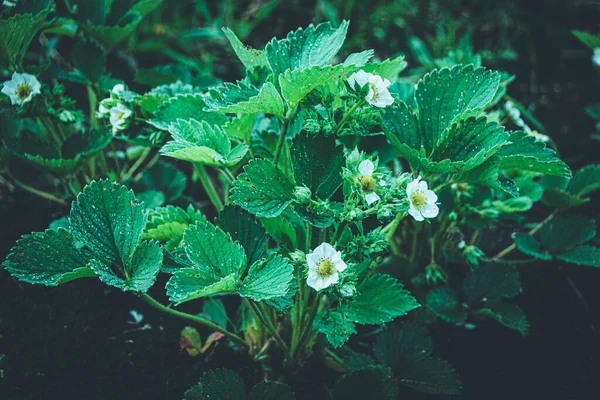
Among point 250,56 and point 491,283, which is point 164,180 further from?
point 491,283

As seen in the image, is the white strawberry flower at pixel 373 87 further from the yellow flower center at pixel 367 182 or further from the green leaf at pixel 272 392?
the green leaf at pixel 272 392

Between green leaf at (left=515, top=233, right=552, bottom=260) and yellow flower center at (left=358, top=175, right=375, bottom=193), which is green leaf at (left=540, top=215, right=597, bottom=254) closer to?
green leaf at (left=515, top=233, right=552, bottom=260)

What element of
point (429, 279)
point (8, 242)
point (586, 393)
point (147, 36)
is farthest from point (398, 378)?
point (147, 36)

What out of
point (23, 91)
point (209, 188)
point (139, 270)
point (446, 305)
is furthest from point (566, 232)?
point (23, 91)

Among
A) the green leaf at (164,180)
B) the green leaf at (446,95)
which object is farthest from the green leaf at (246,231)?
the green leaf at (164,180)

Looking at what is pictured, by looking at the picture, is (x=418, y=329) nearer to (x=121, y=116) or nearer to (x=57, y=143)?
(x=121, y=116)

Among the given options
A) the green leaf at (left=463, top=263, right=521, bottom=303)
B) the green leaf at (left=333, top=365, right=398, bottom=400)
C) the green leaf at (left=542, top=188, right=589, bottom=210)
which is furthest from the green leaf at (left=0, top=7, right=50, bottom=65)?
the green leaf at (left=542, top=188, right=589, bottom=210)
